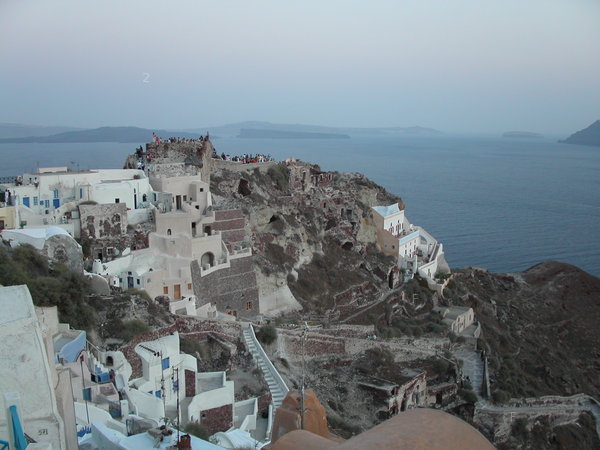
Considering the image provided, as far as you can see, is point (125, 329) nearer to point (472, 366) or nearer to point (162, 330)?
point (162, 330)

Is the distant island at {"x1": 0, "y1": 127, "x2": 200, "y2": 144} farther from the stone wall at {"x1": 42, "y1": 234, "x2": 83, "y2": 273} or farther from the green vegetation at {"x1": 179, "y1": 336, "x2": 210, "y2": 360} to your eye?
the green vegetation at {"x1": 179, "y1": 336, "x2": 210, "y2": 360}

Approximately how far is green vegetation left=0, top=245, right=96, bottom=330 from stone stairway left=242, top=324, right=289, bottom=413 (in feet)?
16.8

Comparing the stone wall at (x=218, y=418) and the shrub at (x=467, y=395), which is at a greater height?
the stone wall at (x=218, y=418)

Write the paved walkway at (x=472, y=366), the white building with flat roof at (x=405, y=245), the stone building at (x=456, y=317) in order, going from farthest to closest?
the white building with flat roof at (x=405, y=245)
the stone building at (x=456, y=317)
the paved walkway at (x=472, y=366)

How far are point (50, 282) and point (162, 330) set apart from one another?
336 cm

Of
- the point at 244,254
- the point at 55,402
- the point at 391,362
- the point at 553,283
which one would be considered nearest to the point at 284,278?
the point at 244,254

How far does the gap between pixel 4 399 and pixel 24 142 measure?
157 metres

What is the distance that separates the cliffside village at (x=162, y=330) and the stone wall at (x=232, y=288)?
50 mm

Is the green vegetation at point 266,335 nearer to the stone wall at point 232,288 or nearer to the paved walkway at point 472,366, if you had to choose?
the stone wall at point 232,288

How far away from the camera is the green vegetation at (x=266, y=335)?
20.4 meters

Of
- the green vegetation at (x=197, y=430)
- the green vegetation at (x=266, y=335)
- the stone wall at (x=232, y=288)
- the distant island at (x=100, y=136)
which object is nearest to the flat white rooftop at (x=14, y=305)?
the green vegetation at (x=197, y=430)

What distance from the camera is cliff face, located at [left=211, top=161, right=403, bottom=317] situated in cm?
2770

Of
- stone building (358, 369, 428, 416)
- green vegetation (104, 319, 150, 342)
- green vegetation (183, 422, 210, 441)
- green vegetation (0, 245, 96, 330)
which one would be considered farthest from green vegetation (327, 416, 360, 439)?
green vegetation (0, 245, 96, 330)

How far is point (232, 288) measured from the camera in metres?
24.7
